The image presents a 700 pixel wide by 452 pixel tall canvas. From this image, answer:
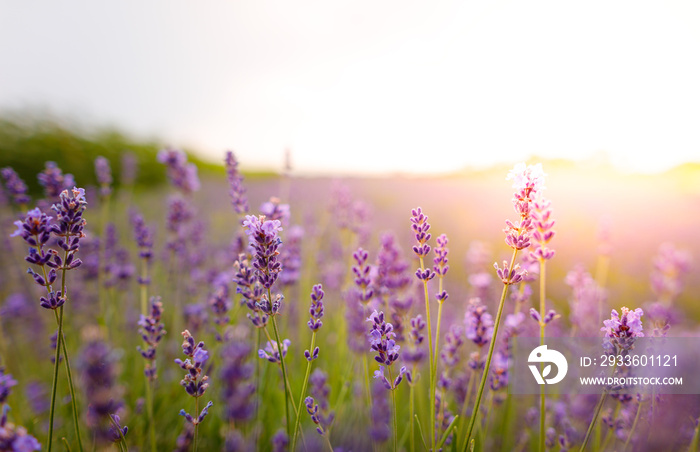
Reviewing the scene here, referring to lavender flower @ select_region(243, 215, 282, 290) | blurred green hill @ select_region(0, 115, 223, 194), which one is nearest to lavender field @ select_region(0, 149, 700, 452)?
lavender flower @ select_region(243, 215, 282, 290)

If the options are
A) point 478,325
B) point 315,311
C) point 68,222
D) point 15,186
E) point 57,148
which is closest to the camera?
point 68,222

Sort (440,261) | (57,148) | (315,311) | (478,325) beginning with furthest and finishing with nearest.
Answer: (57,148) < (478,325) < (440,261) < (315,311)

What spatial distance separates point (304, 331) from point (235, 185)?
1.56 meters

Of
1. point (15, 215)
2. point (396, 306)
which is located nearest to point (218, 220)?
point (15, 215)

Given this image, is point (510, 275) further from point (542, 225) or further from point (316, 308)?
point (316, 308)

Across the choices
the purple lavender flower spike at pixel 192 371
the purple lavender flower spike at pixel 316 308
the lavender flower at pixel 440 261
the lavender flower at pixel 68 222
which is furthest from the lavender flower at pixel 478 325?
the lavender flower at pixel 68 222

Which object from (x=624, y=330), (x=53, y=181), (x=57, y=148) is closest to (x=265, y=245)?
(x=624, y=330)

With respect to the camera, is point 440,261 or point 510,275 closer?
point 510,275

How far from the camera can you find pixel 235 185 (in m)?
1.86

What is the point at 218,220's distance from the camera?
6.81 metres

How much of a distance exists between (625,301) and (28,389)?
5.83 metres

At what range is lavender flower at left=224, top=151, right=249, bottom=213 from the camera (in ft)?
6.13

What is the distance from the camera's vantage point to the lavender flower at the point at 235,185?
187cm

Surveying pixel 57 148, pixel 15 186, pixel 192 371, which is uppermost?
pixel 57 148
